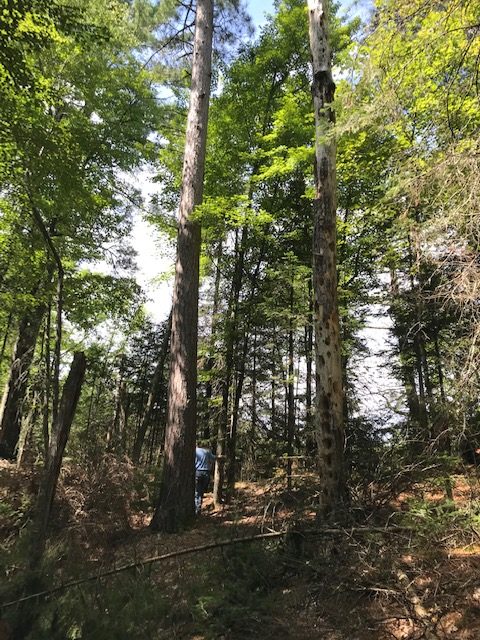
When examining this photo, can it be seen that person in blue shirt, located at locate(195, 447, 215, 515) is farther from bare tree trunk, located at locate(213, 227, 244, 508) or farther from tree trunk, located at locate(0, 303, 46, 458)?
tree trunk, located at locate(0, 303, 46, 458)

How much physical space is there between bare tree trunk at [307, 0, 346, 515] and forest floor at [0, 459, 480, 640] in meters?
0.54

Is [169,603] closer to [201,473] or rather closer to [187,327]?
[187,327]

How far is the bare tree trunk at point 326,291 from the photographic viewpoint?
16.6 feet

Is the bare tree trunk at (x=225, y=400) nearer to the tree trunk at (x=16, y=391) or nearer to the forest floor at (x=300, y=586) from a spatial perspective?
the forest floor at (x=300, y=586)

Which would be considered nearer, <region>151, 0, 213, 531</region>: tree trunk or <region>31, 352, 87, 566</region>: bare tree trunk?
<region>31, 352, 87, 566</region>: bare tree trunk

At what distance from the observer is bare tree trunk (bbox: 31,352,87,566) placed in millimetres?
3389

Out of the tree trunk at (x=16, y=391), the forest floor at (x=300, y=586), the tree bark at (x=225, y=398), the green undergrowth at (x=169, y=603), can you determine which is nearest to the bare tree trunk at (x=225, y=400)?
the tree bark at (x=225, y=398)

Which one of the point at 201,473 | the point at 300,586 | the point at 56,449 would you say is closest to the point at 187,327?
the point at 201,473

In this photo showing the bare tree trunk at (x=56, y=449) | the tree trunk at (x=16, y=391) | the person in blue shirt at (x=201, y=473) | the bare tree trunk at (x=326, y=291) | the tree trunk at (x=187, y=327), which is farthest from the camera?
the tree trunk at (x=16, y=391)

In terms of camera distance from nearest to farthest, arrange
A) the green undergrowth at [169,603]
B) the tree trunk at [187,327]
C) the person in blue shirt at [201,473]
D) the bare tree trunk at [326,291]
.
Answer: the green undergrowth at [169,603]
the bare tree trunk at [326,291]
the tree trunk at [187,327]
the person in blue shirt at [201,473]

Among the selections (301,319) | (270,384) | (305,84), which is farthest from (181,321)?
(305,84)

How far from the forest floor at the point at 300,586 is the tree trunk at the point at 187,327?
6.75ft

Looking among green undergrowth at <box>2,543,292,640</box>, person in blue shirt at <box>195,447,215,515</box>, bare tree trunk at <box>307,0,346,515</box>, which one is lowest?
green undergrowth at <box>2,543,292,640</box>

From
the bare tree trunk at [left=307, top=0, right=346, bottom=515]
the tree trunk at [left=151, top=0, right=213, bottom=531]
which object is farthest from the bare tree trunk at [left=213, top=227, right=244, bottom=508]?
the bare tree trunk at [left=307, top=0, right=346, bottom=515]
